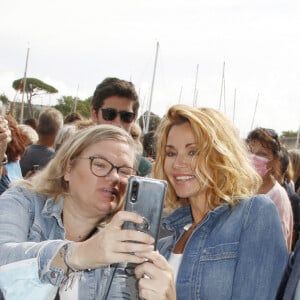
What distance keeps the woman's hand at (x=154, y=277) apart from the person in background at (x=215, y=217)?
0.51m

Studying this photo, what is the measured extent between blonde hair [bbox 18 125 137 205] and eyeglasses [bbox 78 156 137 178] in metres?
0.09

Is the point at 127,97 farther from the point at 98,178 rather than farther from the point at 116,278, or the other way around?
the point at 116,278

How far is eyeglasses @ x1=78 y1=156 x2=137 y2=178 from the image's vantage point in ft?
7.04

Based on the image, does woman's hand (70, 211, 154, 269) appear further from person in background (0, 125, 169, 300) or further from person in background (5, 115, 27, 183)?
person in background (5, 115, 27, 183)

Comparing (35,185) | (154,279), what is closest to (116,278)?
(154,279)

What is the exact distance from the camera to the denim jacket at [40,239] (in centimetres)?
153

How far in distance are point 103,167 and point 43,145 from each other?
2700mm

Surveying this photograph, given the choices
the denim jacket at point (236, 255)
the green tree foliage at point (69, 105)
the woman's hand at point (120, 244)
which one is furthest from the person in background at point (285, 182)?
the green tree foliage at point (69, 105)

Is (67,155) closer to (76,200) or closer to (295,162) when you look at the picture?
(76,200)

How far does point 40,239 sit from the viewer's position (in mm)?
2047

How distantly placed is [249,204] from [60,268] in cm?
85

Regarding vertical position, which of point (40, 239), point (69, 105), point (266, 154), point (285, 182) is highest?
point (69, 105)

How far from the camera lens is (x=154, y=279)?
146cm

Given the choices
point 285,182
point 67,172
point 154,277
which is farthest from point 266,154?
point 154,277
